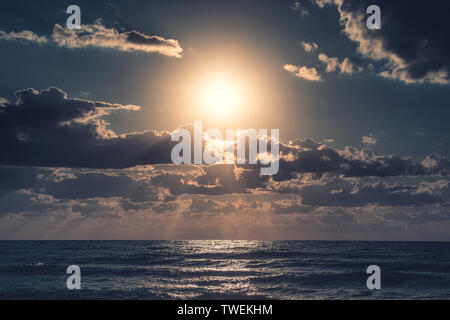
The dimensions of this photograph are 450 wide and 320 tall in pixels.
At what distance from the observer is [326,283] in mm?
38250

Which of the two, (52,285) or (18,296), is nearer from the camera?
(18,296)
